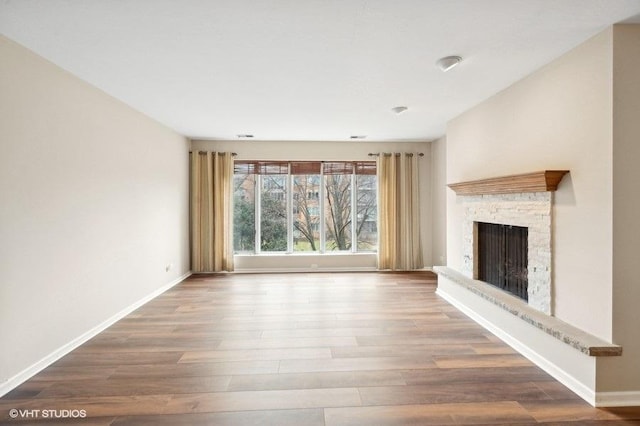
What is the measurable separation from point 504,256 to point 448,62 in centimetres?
211

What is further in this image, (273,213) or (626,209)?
(273,213)

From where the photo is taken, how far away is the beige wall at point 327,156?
6.17m

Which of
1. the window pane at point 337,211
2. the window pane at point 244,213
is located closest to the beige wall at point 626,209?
the window pane at point 337,211

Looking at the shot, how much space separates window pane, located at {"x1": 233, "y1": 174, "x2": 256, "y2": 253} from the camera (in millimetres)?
6285

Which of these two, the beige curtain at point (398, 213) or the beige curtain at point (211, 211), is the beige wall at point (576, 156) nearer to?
the beige curtain at point (398, 213)

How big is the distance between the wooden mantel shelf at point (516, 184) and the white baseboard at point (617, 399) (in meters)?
1.46

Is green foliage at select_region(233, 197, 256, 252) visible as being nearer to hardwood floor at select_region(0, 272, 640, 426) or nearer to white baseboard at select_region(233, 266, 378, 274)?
white baseboard at select_region(233, 266, 378, 274)

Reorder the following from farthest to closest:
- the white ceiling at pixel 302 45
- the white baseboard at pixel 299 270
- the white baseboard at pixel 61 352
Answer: the white baseboard at pixel 299 270
the white baseboard at pixel 61 352
the white ceiling at pixel 302 45

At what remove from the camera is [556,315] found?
2590mm

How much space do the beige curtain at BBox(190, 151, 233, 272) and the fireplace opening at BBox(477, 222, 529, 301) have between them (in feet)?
14.0

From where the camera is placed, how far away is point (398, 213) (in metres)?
6.25

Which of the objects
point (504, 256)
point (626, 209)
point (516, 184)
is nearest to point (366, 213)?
point (504, 256)

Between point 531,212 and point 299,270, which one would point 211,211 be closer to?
point 299,270

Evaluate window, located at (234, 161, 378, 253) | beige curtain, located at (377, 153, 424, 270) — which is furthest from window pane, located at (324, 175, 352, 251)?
beige curtain, located at (377, 153, 424, 270)
